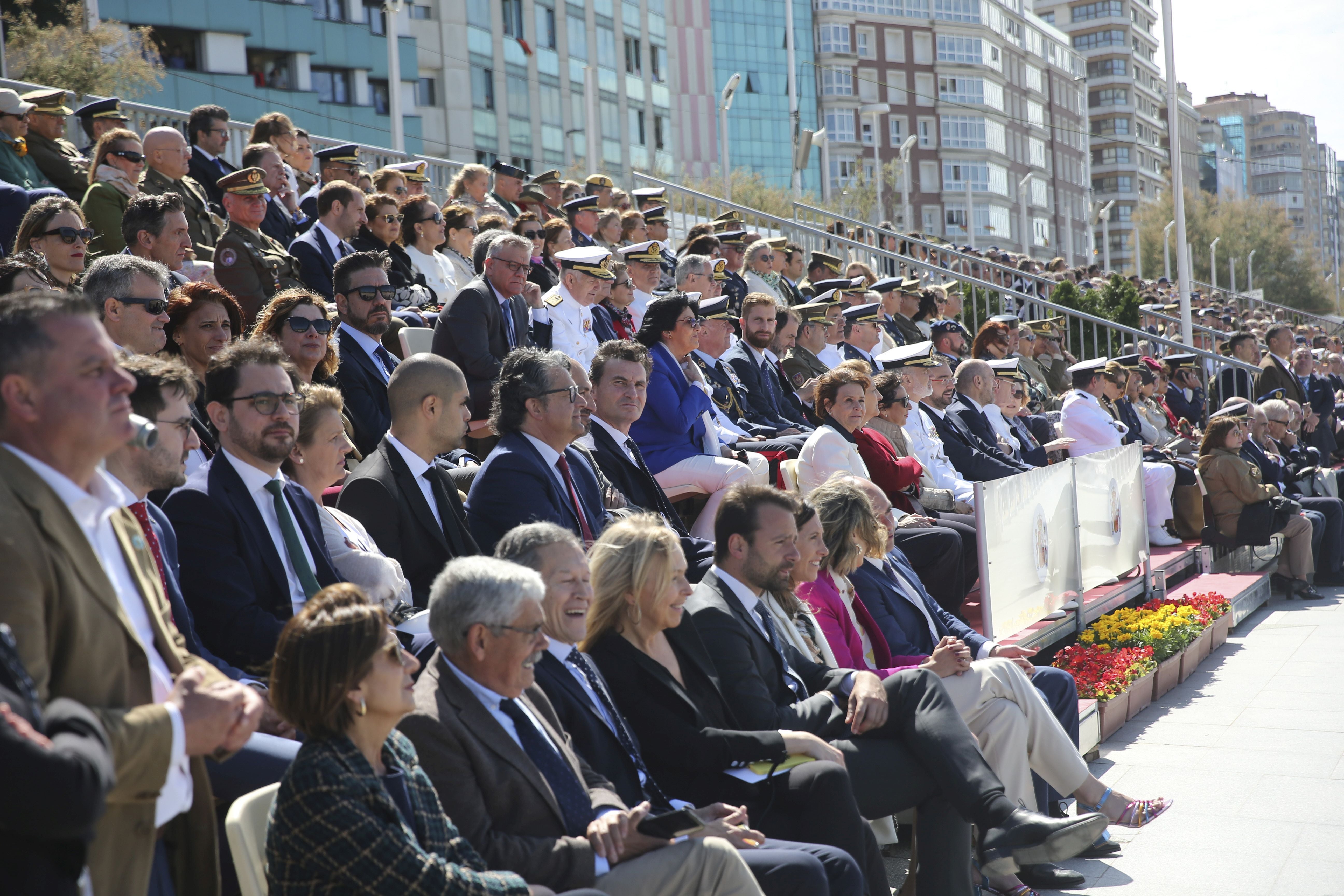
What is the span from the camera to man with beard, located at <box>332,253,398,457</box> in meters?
6.05

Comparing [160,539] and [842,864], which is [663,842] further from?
[160,539]

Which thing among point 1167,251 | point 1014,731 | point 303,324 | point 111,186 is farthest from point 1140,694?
point 1167,251

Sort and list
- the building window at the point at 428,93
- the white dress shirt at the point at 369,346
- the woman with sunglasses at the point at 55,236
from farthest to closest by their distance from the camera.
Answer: the building window at the point at 428,93 → the white dress shirt at the point at 369,346 → the woman with sunglasses at the point at 55,236

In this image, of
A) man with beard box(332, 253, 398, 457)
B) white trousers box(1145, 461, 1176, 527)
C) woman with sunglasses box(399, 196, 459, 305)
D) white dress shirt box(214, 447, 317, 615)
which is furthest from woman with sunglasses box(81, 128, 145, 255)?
white trousers box(1145, 461, 1176, 527)

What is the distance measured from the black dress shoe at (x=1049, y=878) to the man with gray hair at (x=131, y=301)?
13.5 feet

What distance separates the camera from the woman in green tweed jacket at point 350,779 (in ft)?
8.35

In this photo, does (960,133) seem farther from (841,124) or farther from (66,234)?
(66,234)

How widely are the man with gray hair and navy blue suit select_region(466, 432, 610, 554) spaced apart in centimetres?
137

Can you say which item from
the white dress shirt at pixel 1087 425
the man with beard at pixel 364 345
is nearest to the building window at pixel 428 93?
the white dress shirt at pixel 1087 425

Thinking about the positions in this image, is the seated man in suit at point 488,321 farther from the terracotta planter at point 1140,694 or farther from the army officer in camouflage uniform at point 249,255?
the terracotta planter at point 1140,694

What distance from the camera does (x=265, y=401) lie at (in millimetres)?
3828

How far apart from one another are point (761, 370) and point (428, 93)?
114 feet

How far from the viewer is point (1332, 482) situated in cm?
1289

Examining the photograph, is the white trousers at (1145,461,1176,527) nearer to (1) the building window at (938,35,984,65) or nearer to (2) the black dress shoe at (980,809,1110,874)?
(2) the black dress shoe at (980,809,1110,874)
